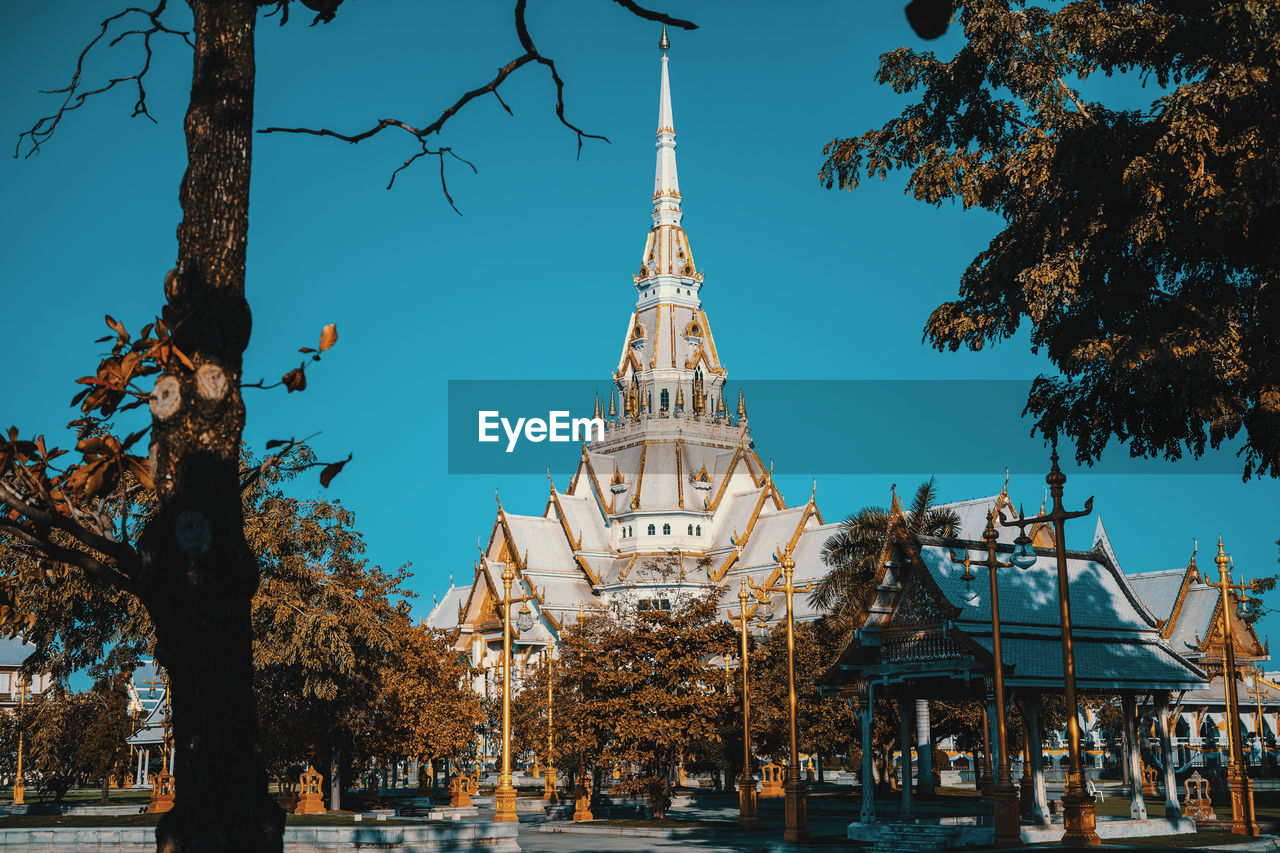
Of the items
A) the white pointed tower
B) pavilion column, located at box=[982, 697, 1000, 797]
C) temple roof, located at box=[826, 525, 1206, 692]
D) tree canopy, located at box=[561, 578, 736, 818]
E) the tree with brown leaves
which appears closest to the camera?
the tree with brown leaves

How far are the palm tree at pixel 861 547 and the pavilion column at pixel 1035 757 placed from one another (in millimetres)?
18161

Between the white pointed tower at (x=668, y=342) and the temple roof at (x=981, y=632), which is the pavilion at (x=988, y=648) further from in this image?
the white pointed tower at (x=668, y=342)

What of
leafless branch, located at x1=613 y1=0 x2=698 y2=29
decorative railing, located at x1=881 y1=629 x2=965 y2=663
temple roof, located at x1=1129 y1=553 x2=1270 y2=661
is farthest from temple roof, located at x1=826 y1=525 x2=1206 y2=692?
temple roof, located at x1=1129 y1=553 x2=1270 y2=661

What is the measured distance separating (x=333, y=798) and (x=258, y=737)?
40610 mm

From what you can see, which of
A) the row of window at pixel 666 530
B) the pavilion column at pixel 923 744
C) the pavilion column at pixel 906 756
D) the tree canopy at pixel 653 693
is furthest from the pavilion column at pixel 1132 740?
the row of window at pixel 666 530

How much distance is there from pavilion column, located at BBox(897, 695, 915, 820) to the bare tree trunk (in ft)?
88.1

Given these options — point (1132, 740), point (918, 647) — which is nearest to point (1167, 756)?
point (1132, 740)

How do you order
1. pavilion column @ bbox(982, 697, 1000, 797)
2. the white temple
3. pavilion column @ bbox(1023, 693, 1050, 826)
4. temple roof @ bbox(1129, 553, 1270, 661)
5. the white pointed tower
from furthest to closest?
the white pointed tower < the white temple < temple roof @ bbox(1129, 553, 1270, 661) < pavilion column @ bbox(1023, 693, 1050, 826) < pavilion column @ bbox(982, 697, 1000, 797)

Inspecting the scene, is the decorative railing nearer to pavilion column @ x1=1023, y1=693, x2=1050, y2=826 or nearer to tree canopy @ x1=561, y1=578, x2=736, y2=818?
pavilion column @ x1=1023, y1=693, x2=1050, y2=826

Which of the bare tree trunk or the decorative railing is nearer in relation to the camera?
the bare tree trunk

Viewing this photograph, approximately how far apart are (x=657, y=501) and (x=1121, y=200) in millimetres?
90463

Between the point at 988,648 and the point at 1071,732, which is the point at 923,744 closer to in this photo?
the point at 988,648

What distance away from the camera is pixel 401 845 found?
79.9 feet

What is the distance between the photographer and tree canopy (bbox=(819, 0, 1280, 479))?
17.5 meters
